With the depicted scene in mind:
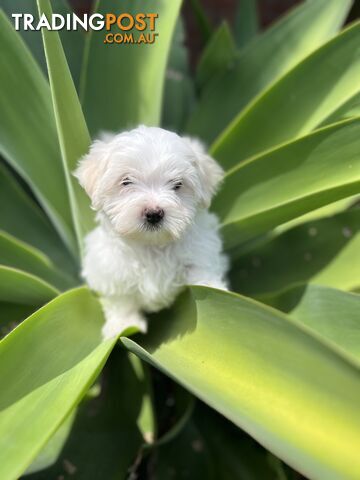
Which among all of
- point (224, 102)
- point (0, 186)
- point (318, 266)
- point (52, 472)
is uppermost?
point (224, 102)

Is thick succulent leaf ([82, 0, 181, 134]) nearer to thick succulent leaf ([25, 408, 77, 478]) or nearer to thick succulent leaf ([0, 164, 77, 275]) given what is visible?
thick succulent leaf ([0, 164, 77, 275])

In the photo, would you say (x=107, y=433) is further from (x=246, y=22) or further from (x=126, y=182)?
(x=246, y=22)

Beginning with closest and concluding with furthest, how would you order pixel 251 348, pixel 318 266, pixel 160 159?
pixel 251 348 < pixel 160 159 < pixel 318 266

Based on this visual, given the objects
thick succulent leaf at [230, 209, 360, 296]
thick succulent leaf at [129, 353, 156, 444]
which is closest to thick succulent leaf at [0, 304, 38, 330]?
thick succulent leaf at [129, 353, 156, 444]

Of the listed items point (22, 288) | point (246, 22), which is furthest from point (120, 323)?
point (246, 22)

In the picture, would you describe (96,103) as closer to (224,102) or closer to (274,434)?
(224,102)

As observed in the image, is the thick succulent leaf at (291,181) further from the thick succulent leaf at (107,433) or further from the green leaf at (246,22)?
the green leaf at (246,22)

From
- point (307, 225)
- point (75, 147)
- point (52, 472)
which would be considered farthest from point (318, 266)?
point (52, 472)

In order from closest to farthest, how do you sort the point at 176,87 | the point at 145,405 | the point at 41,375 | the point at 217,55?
the point at 41,375, the point at 145,405, the point at 217,55, the point at 176,87
